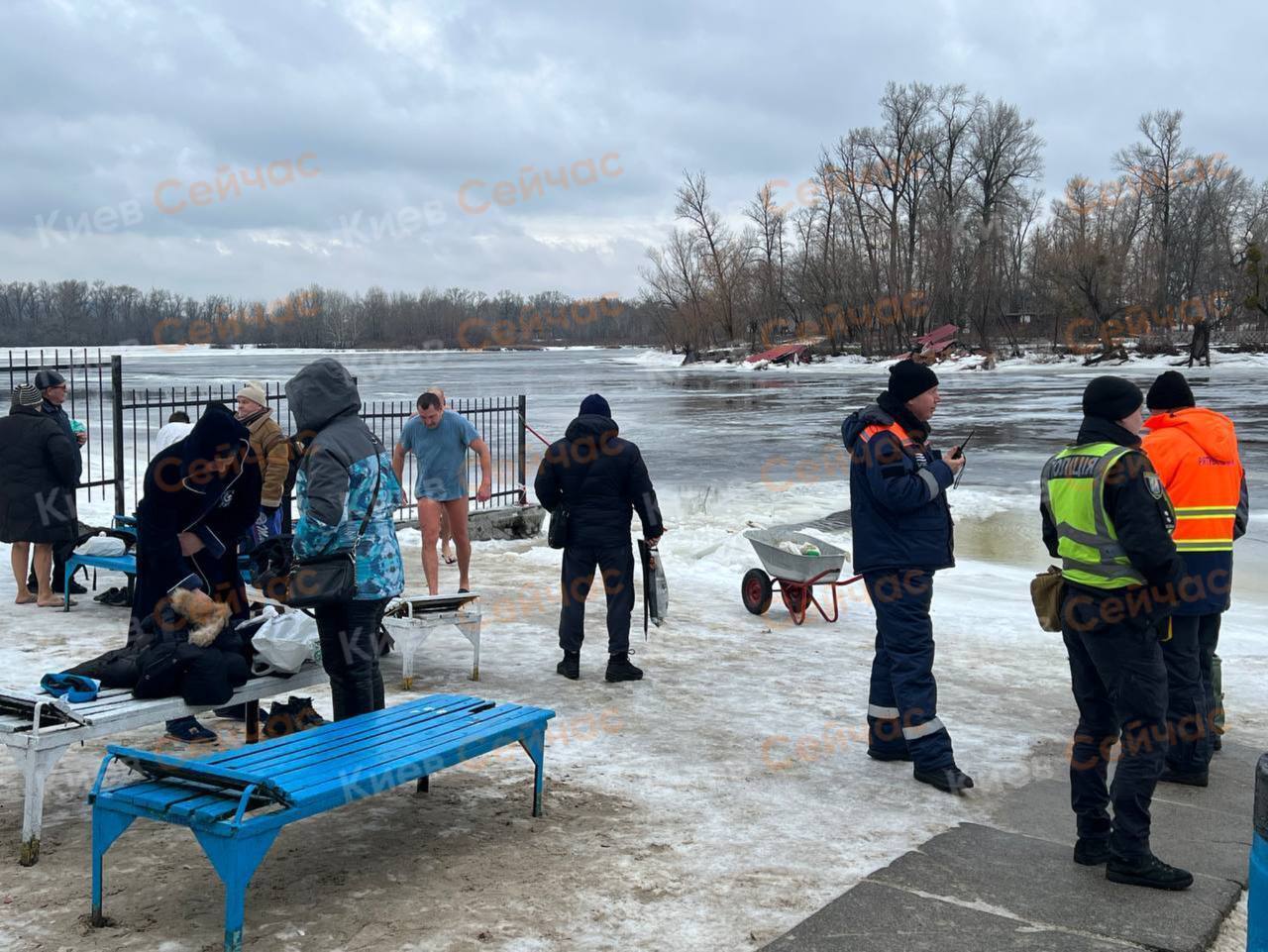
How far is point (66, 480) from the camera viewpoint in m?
8.32

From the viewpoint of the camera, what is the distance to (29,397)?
26.9ft

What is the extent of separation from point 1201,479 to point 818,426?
2345 centimetres

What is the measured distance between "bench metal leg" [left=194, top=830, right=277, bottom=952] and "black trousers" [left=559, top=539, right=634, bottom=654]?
3.67 m

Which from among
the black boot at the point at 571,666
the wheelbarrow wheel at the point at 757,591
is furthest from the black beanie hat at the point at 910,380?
the wheelbarrow wheel at the point at 757,591

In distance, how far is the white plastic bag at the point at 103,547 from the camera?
27.4 feet

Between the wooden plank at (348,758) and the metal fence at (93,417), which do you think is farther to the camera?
the metal fence at (93,417)

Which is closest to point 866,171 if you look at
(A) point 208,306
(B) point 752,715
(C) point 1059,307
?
(C) point 1059,307

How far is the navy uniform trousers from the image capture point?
5.30 m

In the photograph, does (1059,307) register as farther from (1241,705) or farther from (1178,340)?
(1241,705)

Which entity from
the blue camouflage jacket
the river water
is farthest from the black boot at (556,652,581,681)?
the river water

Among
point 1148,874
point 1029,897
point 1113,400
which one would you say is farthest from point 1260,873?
point 1113,400

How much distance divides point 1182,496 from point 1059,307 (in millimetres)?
72947

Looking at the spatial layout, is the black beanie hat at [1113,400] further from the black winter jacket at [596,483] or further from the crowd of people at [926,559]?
the black winter jacket at [596,483]

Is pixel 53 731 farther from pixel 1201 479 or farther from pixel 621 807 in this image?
pixel 1201 479
